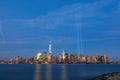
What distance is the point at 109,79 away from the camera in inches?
3071

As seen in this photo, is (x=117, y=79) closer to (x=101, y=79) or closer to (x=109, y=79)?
(x=109, y=79)

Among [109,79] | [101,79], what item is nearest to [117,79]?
[109,79]

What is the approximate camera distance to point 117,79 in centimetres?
7562

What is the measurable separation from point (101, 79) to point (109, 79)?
300 inches

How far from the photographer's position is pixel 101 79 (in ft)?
280

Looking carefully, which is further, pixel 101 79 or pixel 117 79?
pixel 101 79

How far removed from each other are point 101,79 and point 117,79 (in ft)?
34.0

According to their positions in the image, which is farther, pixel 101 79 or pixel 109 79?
pixel 101 79

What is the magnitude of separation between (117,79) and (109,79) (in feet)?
9.92
